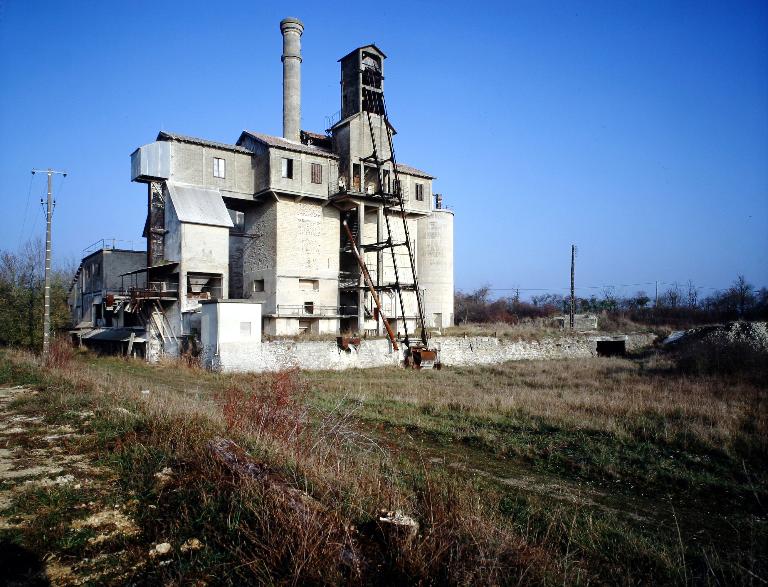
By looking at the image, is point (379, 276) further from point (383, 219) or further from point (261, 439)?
point (261, 439)

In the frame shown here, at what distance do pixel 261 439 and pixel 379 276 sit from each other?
2610 centimetres

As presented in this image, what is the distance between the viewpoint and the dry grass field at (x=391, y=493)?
4.49 meters

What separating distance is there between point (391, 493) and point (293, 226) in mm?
25808

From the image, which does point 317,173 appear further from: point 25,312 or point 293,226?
point 25,312

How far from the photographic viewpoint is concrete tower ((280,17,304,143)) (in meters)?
33.5

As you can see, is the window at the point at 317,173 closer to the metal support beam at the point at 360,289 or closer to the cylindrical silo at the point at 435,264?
the metal support beam at the point at 360,289

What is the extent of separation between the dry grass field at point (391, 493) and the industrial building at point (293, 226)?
44.3 ft

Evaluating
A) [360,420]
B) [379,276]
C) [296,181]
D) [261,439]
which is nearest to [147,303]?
[296,181]

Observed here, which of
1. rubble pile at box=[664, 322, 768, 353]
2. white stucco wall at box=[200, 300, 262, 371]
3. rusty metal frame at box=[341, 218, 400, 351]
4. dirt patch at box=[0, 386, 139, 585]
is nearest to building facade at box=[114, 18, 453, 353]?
rusty metal frame at box=[341, 218, 400, 351]

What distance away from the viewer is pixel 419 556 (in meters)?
4.33

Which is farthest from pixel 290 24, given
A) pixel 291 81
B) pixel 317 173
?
pixel 317 173

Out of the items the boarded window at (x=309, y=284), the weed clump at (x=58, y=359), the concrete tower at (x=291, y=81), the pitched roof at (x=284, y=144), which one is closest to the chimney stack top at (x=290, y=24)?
the concrete tower at (x=291, y=81)

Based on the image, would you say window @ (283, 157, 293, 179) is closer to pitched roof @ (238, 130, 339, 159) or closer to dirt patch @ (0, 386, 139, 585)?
pitched roof @ (238, 130, 339, 159)

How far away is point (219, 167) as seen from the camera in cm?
2906
